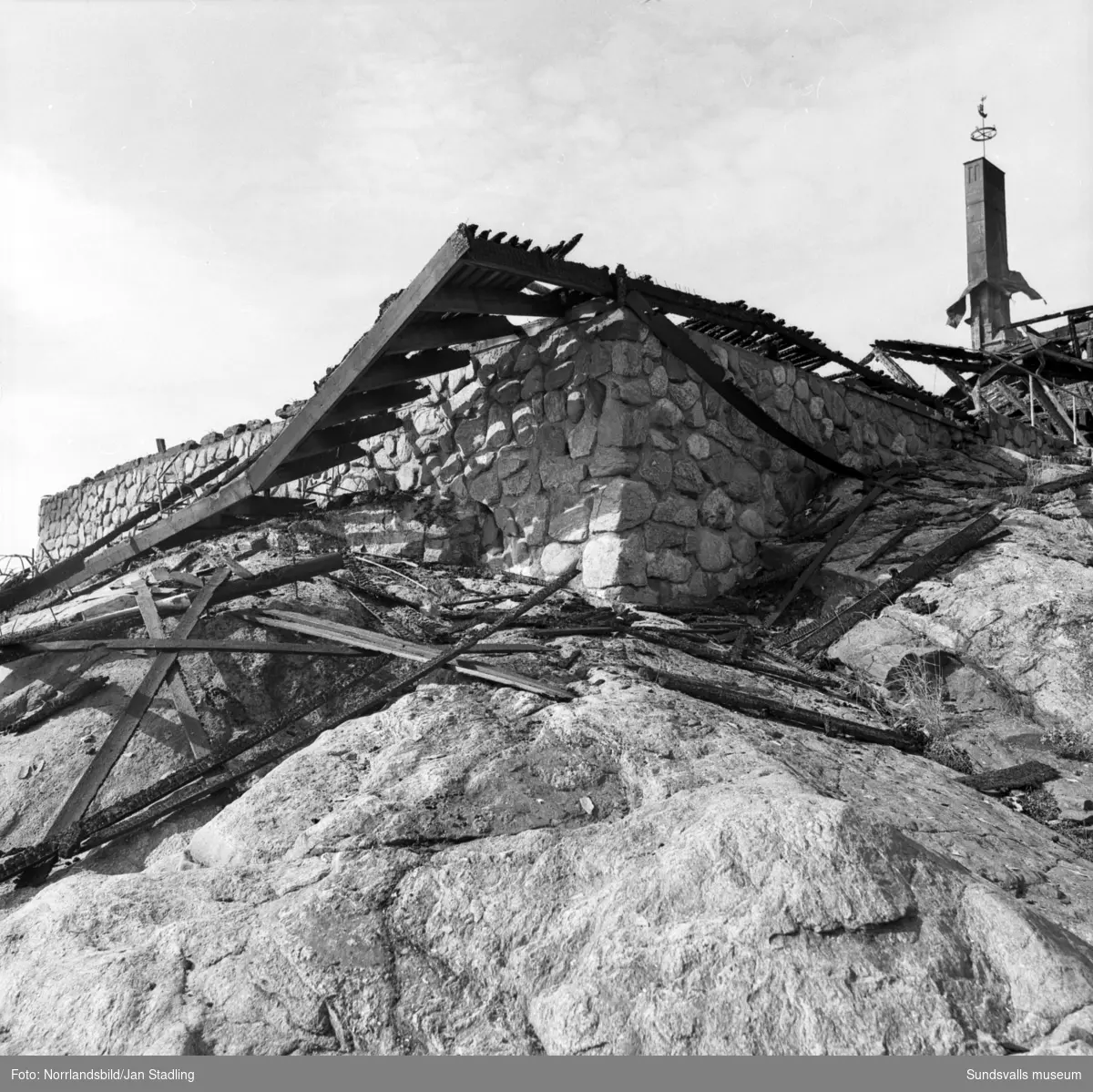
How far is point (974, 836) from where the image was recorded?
367 centimetres

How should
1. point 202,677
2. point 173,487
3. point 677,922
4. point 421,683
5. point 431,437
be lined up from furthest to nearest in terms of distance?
point 173,487, point 431,437, point 202,677, point 421,683, point 677,922

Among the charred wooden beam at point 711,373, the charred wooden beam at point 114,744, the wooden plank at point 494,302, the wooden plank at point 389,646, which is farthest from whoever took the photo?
the charred wooden beam at point 711,373

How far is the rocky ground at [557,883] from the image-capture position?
2.51 metres

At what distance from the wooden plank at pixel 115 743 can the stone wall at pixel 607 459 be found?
2.43 m

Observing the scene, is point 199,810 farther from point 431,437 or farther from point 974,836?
point 431,437

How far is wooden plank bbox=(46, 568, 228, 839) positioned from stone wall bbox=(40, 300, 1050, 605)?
7.96 feet

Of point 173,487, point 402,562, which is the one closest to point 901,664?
point 402,562

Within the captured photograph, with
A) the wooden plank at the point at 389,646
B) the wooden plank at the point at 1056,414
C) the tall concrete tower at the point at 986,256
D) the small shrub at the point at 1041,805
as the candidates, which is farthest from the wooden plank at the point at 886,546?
the tall concrete tower at the point at 986,256

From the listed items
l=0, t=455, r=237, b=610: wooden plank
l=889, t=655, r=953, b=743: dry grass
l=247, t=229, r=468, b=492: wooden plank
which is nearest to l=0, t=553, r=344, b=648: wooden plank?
l=247, t=229, r=468, b=492: wooden plank

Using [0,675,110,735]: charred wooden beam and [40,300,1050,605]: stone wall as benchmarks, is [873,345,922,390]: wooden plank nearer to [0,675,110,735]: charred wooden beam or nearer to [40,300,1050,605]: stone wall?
[40,300,1050,605]: stone wall

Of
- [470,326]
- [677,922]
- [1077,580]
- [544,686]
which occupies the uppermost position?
[470,326]

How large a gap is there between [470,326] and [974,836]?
4343 mm

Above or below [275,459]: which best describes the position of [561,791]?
below

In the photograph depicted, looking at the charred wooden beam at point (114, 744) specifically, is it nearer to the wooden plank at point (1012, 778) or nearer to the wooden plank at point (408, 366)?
the wooden plank at point (408, 366)
